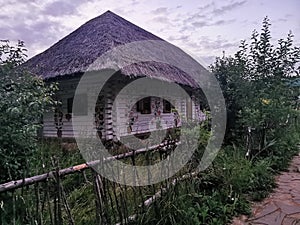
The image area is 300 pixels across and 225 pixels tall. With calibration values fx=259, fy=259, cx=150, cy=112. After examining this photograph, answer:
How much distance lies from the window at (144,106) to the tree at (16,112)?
5143mm

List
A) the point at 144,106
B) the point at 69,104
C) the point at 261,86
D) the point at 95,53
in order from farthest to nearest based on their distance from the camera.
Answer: the point at 144,106, the point at 69,104, the point at 95,53, the point at 261,86

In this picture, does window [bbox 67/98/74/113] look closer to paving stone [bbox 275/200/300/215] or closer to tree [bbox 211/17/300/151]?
tree [bbox 211/17/300/151]

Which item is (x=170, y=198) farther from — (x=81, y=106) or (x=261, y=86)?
(x=81, y=106)

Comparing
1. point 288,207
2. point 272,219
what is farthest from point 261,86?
point 272,219

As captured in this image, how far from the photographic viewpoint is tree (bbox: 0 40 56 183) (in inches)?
113

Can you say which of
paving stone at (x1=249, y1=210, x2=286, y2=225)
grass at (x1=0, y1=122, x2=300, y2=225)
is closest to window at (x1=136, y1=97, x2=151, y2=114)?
grass at (x1=0, y1=122, x2=300, y2=225)

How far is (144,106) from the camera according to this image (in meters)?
8.84

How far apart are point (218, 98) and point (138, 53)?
3.24 metres

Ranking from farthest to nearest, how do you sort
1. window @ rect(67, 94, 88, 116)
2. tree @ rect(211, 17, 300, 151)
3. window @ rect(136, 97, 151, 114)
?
window @ rect(136, 97, 151, 114), window @ rect(67, 94, 88, 116), tree @ rect(211, 17, 300, 151)

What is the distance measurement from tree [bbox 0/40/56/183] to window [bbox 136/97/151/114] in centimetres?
514

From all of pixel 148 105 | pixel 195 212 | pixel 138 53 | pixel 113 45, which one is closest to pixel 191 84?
pixel 148 105

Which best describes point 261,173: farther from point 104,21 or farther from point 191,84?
point 104,21

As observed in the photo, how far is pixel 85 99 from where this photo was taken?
7848 millimetres

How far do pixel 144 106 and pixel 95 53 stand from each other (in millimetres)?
2669
